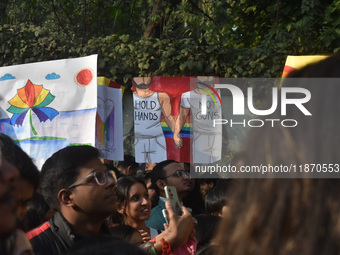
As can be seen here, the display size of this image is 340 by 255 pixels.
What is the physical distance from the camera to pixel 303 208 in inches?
43.1

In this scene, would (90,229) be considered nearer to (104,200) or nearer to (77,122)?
(104,200)

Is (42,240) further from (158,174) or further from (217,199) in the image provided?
(158,174)

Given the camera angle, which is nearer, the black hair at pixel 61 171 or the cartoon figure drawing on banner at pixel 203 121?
the black hair at pixel 61 171

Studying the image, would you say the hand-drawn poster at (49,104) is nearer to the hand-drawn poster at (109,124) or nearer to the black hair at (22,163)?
the hand-drawn poster at (109,124)

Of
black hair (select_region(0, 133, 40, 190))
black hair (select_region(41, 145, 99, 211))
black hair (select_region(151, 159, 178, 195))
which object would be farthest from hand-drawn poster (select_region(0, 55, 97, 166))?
black hair (select_region(0, 133, 40, 190))

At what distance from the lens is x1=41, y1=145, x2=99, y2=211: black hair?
9.47 feet

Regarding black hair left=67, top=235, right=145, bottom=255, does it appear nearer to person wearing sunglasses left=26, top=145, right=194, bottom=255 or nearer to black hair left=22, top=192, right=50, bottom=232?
person wearing sunglasses left=26, top=145, right=194, bottom=255

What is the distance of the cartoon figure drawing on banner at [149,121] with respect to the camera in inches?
252

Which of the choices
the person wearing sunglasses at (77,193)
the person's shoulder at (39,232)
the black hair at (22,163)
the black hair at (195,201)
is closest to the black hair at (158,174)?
the black hair at (195,201)

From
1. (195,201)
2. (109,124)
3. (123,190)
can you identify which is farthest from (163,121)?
(123,190)

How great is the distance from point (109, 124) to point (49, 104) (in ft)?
2.13

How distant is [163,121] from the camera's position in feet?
21.8

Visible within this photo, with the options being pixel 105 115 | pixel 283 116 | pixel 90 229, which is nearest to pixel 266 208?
pixel 283 116

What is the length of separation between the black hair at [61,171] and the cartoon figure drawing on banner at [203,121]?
11.8 feet
